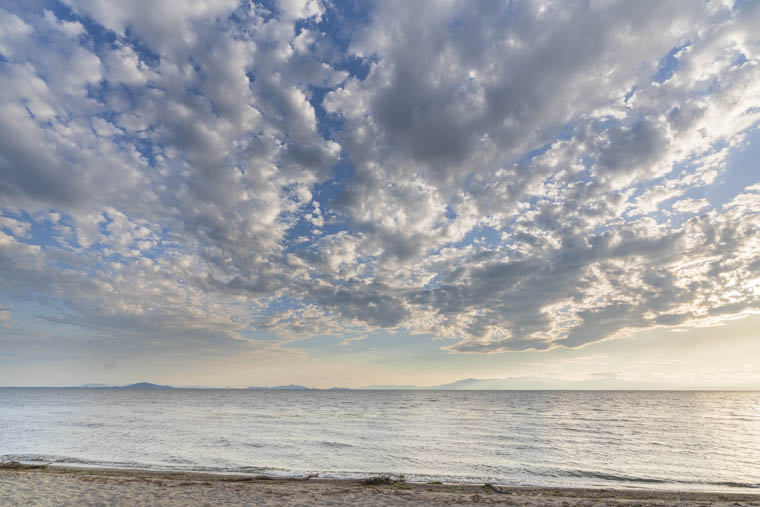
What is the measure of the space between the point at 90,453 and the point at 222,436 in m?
11.8

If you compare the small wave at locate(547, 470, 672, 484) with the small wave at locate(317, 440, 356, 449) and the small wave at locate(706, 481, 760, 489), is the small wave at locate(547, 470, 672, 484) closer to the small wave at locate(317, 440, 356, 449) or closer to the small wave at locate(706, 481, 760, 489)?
the small wave at locate(706, 481, 760, 489)

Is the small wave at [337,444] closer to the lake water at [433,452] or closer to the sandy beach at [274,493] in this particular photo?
the lake water at [433,452]

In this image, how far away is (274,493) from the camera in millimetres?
17109

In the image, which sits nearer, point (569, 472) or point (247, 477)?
point (247, 477)

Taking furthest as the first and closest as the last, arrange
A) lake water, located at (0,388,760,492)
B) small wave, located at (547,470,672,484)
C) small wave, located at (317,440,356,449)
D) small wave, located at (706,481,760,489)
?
small wave, located at (317,440,356,449)
lake water, located at (0,388,760,492)
small wave, located at (547,470,672,484)
small wave, located at (706,481,760,489)

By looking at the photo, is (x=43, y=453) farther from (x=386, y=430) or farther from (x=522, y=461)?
(x=522, y=461)

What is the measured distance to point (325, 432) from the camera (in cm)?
4297

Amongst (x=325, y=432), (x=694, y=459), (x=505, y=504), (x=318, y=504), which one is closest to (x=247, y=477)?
(x=318, y=504)

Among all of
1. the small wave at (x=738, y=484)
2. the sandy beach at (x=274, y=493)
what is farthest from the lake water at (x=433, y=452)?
the sandy beach at (x=274, y=493)

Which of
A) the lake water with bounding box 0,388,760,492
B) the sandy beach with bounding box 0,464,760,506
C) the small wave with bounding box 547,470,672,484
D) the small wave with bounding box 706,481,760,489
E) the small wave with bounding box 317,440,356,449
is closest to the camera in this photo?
the sandy beach with bounding box 0,464,760,506

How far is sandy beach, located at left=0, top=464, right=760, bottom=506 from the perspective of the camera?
15.3 metres

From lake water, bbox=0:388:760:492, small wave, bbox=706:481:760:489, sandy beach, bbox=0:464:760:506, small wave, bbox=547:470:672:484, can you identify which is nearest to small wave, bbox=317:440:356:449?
lake water, bbox=0:388:760:492

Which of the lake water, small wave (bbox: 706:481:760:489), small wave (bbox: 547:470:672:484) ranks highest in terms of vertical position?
the lake water

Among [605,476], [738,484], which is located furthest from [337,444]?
[738,484]
